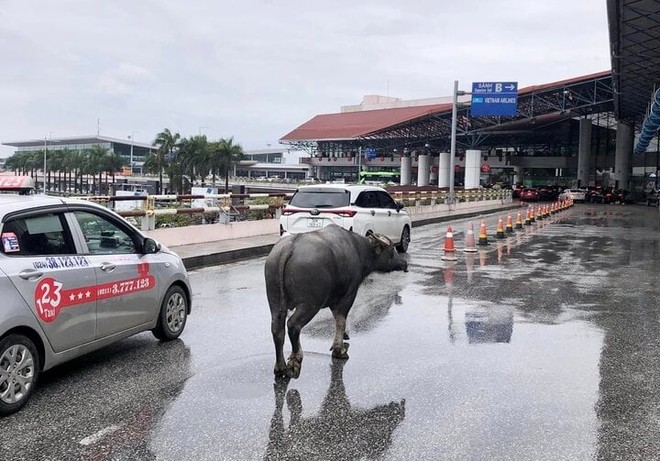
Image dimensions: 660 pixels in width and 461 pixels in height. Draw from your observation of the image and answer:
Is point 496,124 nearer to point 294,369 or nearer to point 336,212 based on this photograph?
point 336,212

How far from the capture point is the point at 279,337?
5.64 meters

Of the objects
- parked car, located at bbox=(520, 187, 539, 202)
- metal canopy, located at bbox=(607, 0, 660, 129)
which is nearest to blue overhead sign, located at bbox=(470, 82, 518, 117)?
metal canopy, located at bbox=(607, 0, 660, 129)

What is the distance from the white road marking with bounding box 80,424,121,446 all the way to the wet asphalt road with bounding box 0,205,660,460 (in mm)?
14

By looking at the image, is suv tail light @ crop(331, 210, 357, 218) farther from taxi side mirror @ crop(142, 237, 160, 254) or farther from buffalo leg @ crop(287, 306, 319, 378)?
buffalo leg @ crop(287, 306, 319, 378)

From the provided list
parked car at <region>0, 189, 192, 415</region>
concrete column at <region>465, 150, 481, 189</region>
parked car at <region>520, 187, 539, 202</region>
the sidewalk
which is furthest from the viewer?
concrete column at <region>465, 150, 481, 189</region>

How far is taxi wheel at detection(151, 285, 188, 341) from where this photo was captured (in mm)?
6762

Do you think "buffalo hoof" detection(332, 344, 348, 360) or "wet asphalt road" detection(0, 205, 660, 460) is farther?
"buffalo hoof" detection(332, 344, 348, 360)

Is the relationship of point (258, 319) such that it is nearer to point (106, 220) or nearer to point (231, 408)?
point (106, 220)

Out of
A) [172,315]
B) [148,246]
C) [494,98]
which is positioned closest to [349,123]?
[494,98]

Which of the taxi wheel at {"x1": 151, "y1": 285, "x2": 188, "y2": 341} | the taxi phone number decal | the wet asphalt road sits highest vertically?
the taxi phone number decal

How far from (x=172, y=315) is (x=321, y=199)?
7.64 meters

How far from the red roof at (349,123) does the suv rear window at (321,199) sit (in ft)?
249

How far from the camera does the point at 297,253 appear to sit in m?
5.72

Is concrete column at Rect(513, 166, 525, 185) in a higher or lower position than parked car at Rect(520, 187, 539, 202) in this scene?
higher
